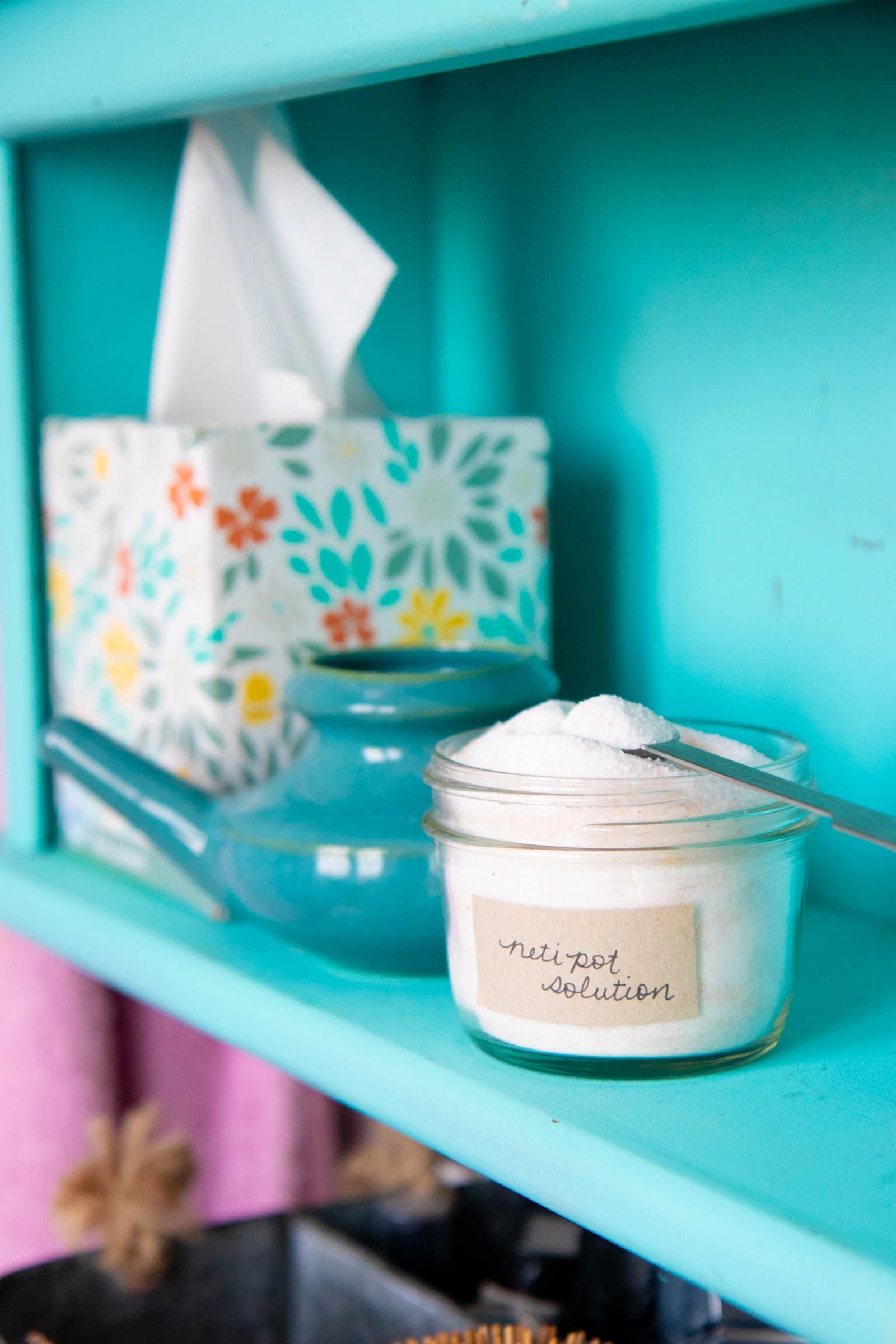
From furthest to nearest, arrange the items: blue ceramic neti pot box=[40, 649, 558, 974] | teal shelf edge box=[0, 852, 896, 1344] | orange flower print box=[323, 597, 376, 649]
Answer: orange flower print box=[323, 597, 376, 649] → blue ceramic neti pot box=[40, 649, 558, 974] → teal shelf edge box=[0, 852, 896, 1344]

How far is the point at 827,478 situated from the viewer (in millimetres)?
440

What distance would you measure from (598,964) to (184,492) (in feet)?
0.74

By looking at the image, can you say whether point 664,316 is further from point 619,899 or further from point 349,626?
point 619,899

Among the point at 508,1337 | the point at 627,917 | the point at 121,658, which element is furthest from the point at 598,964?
the point at 121,658

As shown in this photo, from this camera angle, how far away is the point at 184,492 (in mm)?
455

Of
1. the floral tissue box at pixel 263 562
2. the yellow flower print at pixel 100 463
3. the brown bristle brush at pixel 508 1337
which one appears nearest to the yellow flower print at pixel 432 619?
Result: the floral tissue box at pixel 263 562

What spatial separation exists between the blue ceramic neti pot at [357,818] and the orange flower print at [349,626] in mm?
57

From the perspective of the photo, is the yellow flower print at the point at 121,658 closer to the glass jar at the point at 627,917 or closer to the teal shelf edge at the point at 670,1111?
the teal shelf edge at the point at 670,1111

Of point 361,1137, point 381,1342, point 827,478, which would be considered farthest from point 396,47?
point 361,1137

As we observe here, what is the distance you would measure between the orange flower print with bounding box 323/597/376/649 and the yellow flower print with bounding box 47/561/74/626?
4.5 inches

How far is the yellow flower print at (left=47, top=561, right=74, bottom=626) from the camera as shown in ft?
1.75

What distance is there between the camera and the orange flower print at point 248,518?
450 mm

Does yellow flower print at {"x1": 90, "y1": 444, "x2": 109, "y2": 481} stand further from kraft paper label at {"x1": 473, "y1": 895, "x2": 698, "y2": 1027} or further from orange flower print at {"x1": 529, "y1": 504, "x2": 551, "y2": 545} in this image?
kraft paper label at {"x1": 473, "y1": 895, "x2": 698, "y2": 1027}

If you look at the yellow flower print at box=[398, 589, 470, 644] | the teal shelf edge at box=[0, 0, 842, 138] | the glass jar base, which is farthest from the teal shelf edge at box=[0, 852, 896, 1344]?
the teal shelf edge at box=[0, 0, 842, 138]
